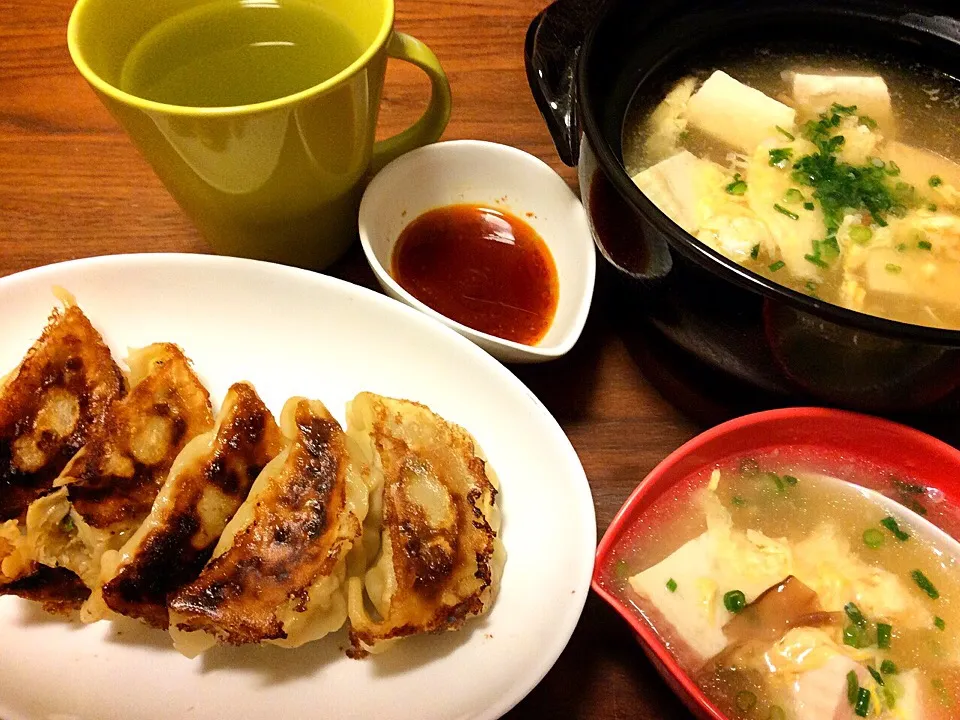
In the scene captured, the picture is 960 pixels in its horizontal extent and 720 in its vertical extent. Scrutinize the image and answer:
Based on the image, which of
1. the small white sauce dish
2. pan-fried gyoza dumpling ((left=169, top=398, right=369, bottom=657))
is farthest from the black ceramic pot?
pan-fried gyoza dumpling ((left=169, top=398, right=369, bottom=657))

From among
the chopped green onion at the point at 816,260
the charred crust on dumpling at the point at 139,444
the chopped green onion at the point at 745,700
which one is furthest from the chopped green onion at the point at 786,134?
the charred crust on dumpling at the point at 139,444

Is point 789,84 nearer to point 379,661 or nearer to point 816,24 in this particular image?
point 816,24

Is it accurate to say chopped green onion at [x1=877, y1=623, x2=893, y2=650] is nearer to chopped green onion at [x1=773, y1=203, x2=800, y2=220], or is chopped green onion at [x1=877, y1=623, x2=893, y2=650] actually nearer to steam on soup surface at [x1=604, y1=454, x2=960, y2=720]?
steam on soup surface at [x1=604, y1=454, x2=960, y2=720]

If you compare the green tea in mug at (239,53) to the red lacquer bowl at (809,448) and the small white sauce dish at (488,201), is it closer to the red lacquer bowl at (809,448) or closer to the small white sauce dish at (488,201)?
the small white sauce dish at (488,201)

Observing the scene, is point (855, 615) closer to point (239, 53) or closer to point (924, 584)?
point (924, 584)

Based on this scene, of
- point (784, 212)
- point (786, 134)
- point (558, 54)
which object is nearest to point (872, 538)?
point (784, 212)
